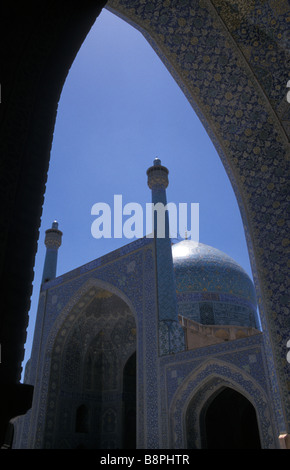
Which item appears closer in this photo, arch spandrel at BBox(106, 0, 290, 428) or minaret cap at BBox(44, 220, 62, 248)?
arch spandrel at BBox(106, 0, 290, 428)

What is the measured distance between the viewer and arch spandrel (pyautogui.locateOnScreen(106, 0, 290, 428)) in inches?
156

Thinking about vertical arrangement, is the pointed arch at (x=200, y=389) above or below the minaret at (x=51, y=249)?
below

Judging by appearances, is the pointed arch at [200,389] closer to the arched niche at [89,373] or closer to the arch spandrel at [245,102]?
the arch spandrel at [245,102]

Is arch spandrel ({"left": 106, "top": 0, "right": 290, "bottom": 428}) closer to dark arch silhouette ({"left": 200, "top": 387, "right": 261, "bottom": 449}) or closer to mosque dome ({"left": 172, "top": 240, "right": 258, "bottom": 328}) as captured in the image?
dark arch silhouette ({"left": 200, "top": 387, "right": 261, "bottom": 449})

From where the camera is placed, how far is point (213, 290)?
44.0 ft

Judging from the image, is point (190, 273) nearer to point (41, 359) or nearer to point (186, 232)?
point (186, 232)

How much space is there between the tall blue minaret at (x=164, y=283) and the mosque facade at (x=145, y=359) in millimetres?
24

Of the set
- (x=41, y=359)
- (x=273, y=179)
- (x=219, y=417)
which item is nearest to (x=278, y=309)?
(x=273, y=179)

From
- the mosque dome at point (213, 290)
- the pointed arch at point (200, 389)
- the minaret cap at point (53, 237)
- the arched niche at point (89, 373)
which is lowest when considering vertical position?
the pointed arch at point (200, 389)

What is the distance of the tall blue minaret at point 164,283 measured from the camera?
26.3 ft

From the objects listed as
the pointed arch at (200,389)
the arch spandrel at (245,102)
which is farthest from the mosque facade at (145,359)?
the arch spandrel at (245,102)

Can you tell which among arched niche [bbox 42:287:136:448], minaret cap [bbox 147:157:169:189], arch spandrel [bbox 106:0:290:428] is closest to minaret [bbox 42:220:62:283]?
arched niche [bbox 42:287:136:448]

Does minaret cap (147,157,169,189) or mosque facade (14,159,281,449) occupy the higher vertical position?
minaret cap (147,157,169,189)

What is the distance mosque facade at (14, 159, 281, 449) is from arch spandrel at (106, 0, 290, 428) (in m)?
2.92
